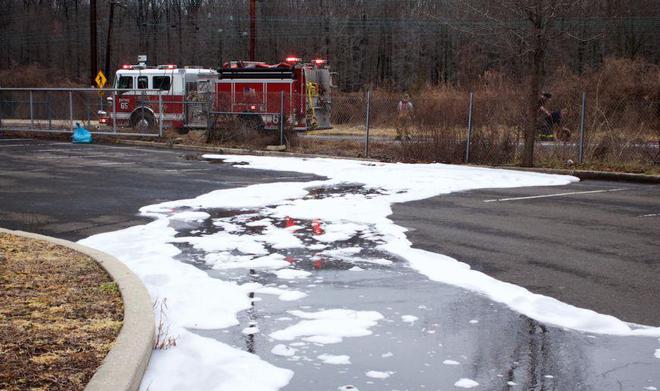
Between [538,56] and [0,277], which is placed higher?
[538,56]

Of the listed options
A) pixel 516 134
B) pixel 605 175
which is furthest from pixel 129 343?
pixel 516 134

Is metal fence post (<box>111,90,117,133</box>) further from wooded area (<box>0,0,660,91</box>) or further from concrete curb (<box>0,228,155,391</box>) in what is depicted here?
wooded area (<box>0,0,660,91</box>)

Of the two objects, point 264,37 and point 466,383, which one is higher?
point 264,37

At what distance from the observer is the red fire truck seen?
82.3 ft

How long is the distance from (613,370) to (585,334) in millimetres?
709

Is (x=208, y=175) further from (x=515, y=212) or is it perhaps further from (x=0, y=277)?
(x=0, y=277)

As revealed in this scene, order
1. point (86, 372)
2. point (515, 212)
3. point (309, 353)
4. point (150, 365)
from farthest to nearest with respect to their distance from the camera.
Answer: point (515, 212) → point (309, 353) → point (150, 365) → point (86, 372)

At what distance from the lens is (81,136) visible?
2630cm

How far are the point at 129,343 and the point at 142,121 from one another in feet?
77.1

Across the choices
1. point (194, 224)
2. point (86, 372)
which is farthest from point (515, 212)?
point (86, 372)

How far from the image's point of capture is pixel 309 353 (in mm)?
4746

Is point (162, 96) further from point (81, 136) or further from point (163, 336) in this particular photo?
point (163, 336)

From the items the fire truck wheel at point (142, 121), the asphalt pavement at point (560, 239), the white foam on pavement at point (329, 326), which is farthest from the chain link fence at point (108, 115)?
the white foam on pavement at point (329, 326)

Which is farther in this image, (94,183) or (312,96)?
(312,96)
